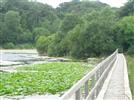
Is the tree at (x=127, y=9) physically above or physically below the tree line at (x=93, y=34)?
above

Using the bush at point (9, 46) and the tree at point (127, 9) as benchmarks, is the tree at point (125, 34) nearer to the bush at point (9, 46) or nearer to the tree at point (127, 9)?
the tree at point (127, 9)

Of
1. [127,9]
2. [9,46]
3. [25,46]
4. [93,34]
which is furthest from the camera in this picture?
[25,46]

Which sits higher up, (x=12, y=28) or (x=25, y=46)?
(x=12, y=28)

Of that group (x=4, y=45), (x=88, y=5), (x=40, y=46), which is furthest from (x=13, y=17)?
(x=40, y=46)

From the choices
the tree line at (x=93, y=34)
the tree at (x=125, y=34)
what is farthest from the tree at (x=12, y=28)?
the tree at (x=125, y=34)

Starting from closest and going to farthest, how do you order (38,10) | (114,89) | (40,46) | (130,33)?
(114,89), (130,33), (40,46), (38,10)

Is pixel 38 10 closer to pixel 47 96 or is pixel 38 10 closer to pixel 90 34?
pixel 90 34

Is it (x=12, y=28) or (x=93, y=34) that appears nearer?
(x=93, y=34)

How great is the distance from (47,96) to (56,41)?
46.0 meters

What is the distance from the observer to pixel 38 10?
12275 cm

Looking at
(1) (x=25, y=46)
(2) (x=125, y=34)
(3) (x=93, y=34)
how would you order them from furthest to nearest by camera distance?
(1) (x=25, y=46)
(3) (x=93, y=34)
(2) (x=125, y=34)

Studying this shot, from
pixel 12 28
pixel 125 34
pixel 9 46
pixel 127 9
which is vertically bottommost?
pixel 9 46

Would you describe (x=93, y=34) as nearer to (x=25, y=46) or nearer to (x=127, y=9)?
(x=127, y=9)

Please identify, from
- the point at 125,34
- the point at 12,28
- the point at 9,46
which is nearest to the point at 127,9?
the point at 125,34
